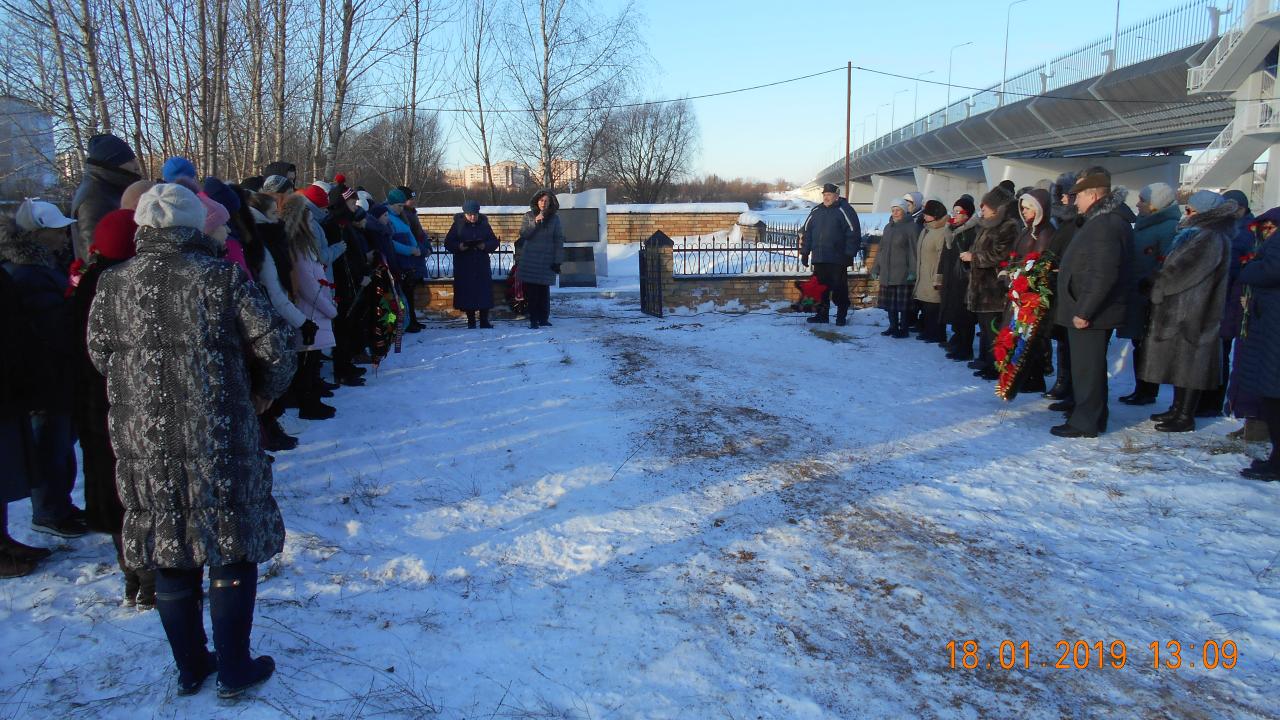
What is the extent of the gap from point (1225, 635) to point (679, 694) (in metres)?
2.15

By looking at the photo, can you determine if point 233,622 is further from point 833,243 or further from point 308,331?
point 833,243

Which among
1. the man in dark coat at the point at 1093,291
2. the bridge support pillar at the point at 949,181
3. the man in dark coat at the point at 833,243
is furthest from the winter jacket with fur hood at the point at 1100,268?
the bridge support pillar at the point at 949,181

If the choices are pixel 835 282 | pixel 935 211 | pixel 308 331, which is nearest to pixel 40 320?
pixel 308 331

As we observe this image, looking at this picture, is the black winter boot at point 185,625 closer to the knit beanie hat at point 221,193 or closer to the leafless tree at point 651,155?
the knit beanie hat at point 221,193

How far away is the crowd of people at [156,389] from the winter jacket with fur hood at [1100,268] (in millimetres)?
5087

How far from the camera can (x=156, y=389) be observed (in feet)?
8.07

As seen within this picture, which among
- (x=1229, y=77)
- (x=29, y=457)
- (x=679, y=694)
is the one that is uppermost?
(x=1229, y=77)

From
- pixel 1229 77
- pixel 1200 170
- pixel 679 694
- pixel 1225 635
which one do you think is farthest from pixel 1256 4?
pixel 679 694

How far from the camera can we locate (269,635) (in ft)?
10.0

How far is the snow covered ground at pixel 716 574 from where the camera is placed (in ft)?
8.87

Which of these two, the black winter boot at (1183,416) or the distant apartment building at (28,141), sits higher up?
the distant apartment building at (28,141)

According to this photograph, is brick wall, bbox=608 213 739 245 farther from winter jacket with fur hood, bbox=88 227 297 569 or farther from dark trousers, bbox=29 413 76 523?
winter jacket with fur hood, bbox=88 227 297 569

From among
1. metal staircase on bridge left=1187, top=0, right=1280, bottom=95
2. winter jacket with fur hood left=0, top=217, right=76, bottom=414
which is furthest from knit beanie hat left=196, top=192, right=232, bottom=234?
metal staircase on bridge left=1187, top=0, right=1280, bottom=95

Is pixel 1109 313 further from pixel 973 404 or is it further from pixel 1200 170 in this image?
pixel 1200 170
